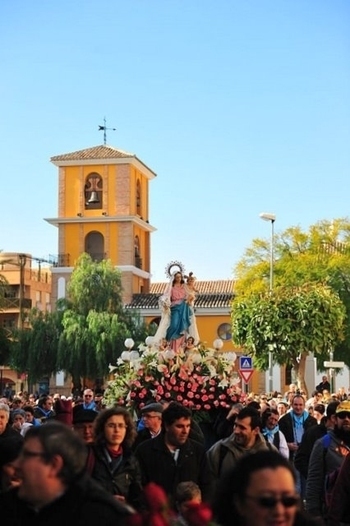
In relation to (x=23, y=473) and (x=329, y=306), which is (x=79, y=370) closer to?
(x=329, y=306)

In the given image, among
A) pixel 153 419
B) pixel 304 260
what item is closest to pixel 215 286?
pixel 304 260

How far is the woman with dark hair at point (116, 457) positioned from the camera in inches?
337

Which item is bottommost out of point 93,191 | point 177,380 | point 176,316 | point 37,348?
point 177,380

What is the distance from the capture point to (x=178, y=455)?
9.86 m

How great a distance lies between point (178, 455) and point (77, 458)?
5.26 meters

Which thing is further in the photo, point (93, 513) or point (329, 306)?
point (329, 306)

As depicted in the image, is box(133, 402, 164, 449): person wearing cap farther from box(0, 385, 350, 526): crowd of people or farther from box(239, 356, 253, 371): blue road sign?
box(239, 356, 253, 371): blue road sign

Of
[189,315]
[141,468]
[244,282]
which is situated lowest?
[141,468]

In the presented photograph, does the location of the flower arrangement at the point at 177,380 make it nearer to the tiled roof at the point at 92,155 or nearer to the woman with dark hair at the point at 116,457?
the woman with dark hair at the point at 116,457

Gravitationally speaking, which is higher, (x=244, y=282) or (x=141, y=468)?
(x=244, y=282)

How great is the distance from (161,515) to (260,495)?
395 mm

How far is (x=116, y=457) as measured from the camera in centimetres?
870

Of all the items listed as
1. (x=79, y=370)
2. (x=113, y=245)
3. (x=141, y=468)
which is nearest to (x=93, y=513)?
(x=141, y=468)

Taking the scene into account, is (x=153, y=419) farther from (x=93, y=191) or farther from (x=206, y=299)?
(x=93, y=191)
